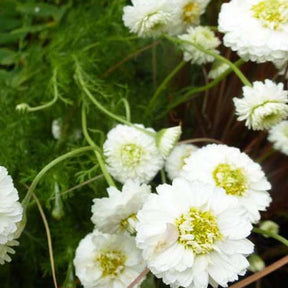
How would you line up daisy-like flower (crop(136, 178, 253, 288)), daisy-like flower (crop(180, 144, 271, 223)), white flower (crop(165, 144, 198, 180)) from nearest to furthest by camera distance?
daisy-like flower (crop(136, 178, 253, 288))
daisy-like flower (crop(180, 144, 271, 223))
white flower (crop(165, 144, 198, 180))

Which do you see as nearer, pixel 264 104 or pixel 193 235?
pixel 193 235

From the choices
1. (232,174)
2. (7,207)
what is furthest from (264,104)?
(7,207)

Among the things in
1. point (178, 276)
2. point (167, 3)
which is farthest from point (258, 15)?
point (178, 276)

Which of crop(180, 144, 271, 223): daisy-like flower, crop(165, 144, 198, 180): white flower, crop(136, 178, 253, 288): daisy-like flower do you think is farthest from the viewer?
crop(165, 144, 198, 180): white flower

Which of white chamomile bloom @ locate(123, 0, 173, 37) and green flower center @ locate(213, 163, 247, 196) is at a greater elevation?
white chamomile bloom @ locate(123, 0, 173, 37)

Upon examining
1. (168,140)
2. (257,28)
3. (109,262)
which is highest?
(257,28)

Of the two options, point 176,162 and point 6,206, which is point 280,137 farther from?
point 6,206

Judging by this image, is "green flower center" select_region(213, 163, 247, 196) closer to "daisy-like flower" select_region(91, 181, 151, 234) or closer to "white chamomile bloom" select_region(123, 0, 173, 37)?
"daisy-like flower" select_region(91, 181, 151, 234)

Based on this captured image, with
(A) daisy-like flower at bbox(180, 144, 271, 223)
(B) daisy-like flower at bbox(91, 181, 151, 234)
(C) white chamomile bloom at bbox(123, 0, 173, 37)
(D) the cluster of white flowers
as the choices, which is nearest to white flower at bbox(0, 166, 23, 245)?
(D) the cluster of white flowers
